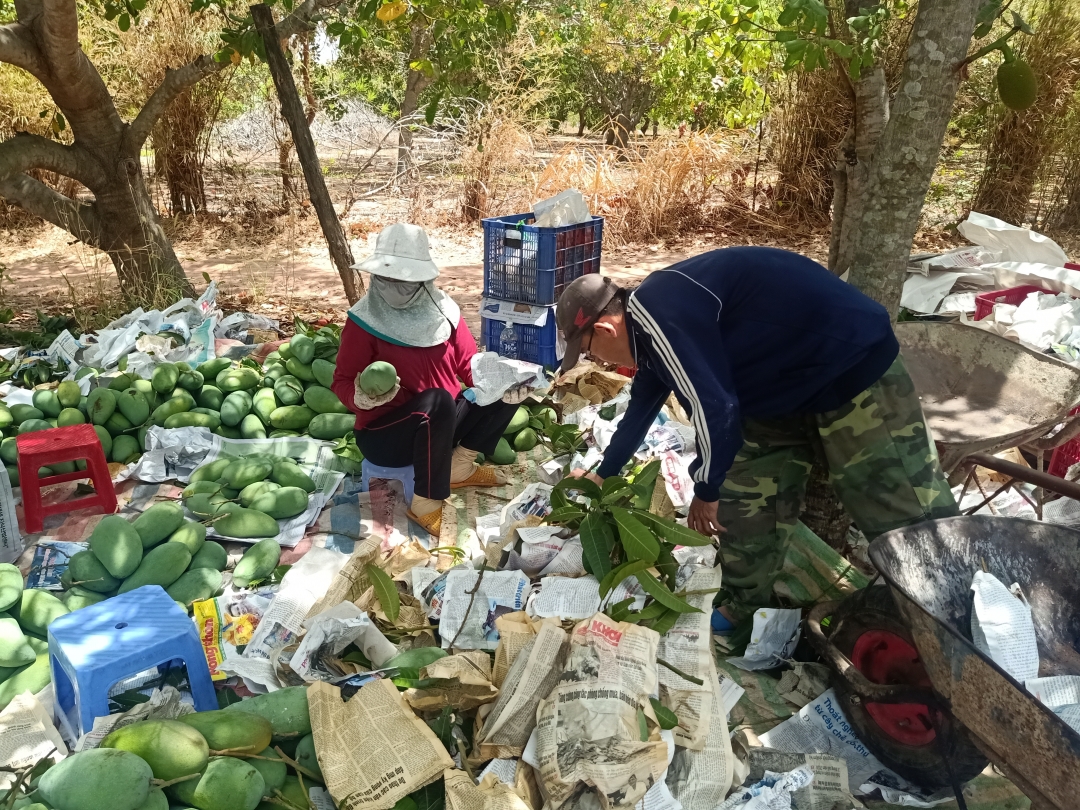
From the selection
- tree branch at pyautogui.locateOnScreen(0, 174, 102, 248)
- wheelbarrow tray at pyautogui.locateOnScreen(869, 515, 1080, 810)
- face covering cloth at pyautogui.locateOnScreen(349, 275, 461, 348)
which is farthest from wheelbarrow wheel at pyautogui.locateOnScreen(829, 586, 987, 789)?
tree branch at pyautogui.locateOnScreen(0, 174, 102, 248)

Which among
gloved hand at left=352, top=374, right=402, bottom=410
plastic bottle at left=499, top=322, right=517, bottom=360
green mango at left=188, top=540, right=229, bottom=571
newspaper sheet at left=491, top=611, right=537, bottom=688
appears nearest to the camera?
newspaper sheet at left=491, top=611, right=537, bottom=688

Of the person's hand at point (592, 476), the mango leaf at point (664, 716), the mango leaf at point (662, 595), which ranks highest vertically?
the person's hand at point (592, 476)

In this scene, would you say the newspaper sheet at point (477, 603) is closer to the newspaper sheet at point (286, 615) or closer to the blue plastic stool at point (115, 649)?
the newspaper sheet at point (286, 615)

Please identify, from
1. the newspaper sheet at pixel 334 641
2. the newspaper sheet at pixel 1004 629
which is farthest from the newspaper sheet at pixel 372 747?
the newspaper sheet at pixel 1004 629

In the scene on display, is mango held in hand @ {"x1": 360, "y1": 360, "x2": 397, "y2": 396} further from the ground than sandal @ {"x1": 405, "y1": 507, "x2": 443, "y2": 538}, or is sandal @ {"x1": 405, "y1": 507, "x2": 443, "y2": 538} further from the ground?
mango held in hand @ {"x1": 360, "y1": 360, "x2": 397, "y2": 396}

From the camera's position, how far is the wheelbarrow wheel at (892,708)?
6.81 ft

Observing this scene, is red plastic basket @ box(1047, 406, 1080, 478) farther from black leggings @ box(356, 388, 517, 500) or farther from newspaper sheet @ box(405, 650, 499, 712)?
newspaper sheet @ box(405, 650, 499, 712)

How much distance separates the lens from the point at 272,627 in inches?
104

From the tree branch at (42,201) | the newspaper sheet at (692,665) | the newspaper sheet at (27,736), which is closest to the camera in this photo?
the newspaper sheet at (27,736)

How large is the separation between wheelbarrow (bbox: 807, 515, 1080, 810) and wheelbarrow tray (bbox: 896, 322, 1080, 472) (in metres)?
0.64

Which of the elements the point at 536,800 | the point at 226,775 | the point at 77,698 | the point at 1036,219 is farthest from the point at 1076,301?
the point at 1036,219

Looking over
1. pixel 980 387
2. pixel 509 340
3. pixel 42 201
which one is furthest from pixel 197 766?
pixel 42 201

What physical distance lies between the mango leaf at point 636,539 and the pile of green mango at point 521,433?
1574 millimetres

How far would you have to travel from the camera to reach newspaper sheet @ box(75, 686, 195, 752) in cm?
197
